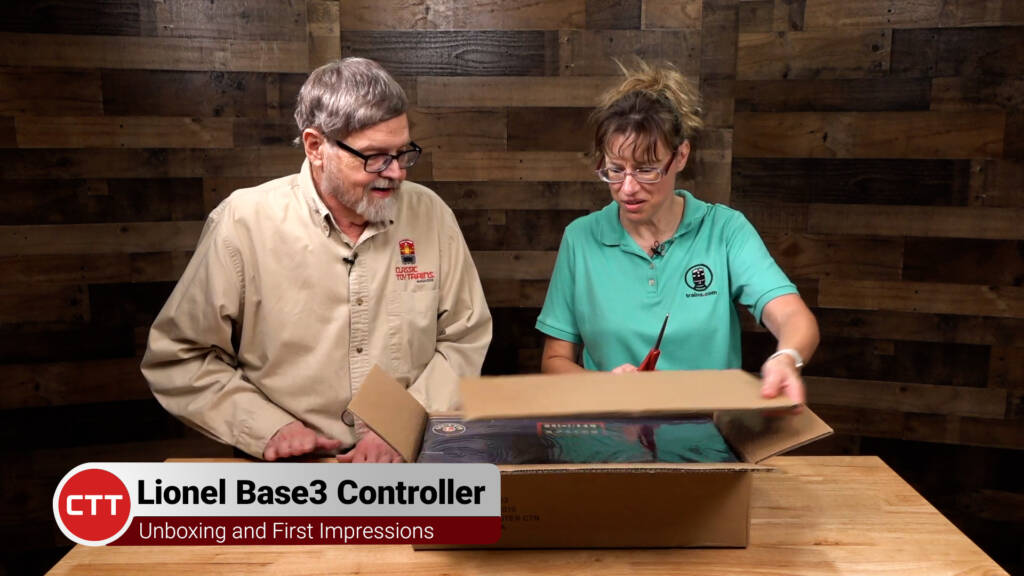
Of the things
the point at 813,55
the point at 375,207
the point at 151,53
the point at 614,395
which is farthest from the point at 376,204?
the point at 813,55

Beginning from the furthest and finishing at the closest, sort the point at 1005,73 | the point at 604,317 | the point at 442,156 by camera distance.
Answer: the point at 442,156 → the point at 1005,73 → the point at 604,317

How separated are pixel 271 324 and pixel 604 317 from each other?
0.84 meters

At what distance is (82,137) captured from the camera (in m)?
3.00

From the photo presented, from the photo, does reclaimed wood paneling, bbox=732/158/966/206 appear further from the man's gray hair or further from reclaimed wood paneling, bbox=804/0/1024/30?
the man's gray hair

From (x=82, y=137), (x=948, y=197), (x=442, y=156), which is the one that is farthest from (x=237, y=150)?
(x=948, y=197)

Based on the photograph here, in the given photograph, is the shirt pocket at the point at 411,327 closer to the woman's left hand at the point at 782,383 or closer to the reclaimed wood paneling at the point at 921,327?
the woman's left hand at the point at 782,383

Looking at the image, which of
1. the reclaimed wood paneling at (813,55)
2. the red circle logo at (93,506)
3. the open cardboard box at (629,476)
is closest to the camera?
the open cardboard box at (629,476)

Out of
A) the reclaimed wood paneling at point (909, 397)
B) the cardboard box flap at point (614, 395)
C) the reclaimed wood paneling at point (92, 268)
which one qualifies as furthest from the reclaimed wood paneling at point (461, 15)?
the cardboard box flap at point (614, 395)

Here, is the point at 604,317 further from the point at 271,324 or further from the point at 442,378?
the point at 271,324

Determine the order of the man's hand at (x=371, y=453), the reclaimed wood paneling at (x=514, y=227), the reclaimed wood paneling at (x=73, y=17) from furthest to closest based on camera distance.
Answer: the reclaimed wood paneling at (x=514, y=227), the reclaimed wood paneling at (x=73, y=17), the man's hand at (x=371, y=453)

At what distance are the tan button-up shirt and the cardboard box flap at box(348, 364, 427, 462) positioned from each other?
52 centimetres

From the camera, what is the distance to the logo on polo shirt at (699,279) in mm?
2137

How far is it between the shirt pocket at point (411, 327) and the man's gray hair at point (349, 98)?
0.45 metres

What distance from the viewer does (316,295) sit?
2.05 m
